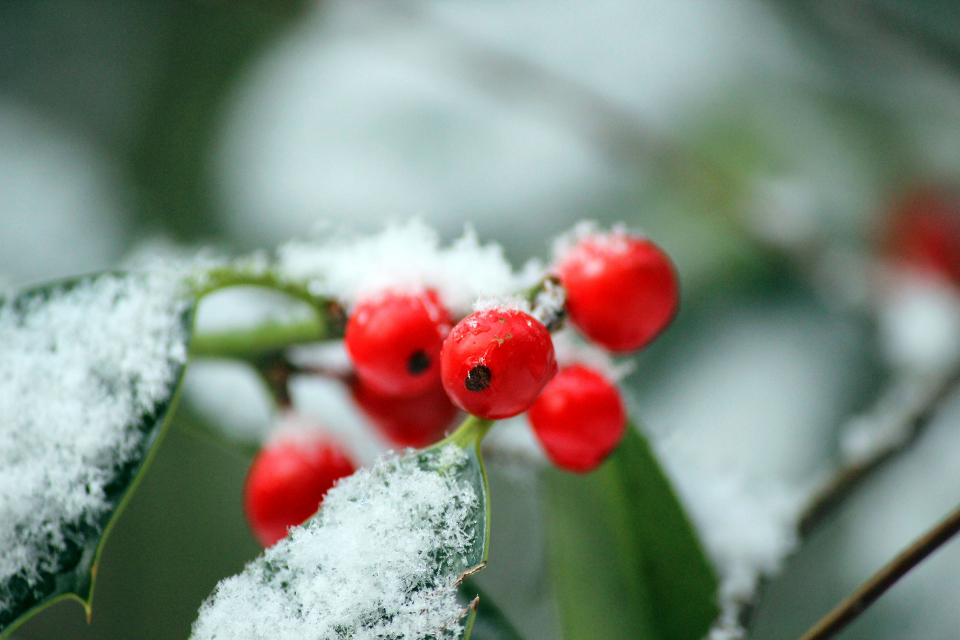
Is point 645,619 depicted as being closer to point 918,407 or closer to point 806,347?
point 918,407

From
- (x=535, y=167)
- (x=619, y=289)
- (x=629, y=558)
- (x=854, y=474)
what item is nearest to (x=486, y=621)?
(x=629, y=558)

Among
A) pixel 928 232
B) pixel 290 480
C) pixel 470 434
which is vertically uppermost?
pixel 928 232

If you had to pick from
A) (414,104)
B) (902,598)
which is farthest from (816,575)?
(414,104)

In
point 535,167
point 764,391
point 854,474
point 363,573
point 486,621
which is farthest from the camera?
point 535,167

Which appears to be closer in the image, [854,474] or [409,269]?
[409,269]

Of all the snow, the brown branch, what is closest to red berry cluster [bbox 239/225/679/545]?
the brown branch

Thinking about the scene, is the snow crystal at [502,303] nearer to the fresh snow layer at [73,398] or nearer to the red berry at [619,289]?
the red berry at [619,289]

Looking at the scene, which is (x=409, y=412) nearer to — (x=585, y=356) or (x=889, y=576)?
(x=585, y=356)
